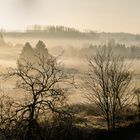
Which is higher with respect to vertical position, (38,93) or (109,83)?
(38,93)

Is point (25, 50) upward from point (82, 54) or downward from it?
upward

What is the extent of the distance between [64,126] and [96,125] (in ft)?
28.0

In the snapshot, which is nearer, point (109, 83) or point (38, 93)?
point (38, 93)

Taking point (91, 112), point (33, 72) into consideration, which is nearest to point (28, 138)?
point (91, 112)

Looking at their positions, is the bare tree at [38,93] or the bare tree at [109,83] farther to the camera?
the bare tree at [109,83]

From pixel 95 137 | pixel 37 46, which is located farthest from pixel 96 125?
pixel 37 46

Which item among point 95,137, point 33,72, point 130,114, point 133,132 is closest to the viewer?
point 95,137

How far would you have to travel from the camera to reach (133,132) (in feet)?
111

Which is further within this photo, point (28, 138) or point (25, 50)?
point (25, 50)

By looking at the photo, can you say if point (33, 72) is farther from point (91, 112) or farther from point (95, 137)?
point (95, 137)

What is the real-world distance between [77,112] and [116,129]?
15.1 metres

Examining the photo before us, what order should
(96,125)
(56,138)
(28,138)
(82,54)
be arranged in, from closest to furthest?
(28,138), (56,138), (96,125), (82,54)

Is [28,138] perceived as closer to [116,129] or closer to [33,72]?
[116,129]

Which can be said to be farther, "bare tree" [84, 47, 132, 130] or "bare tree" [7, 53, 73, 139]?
"bare tree" [84, 47, 132, 130]
